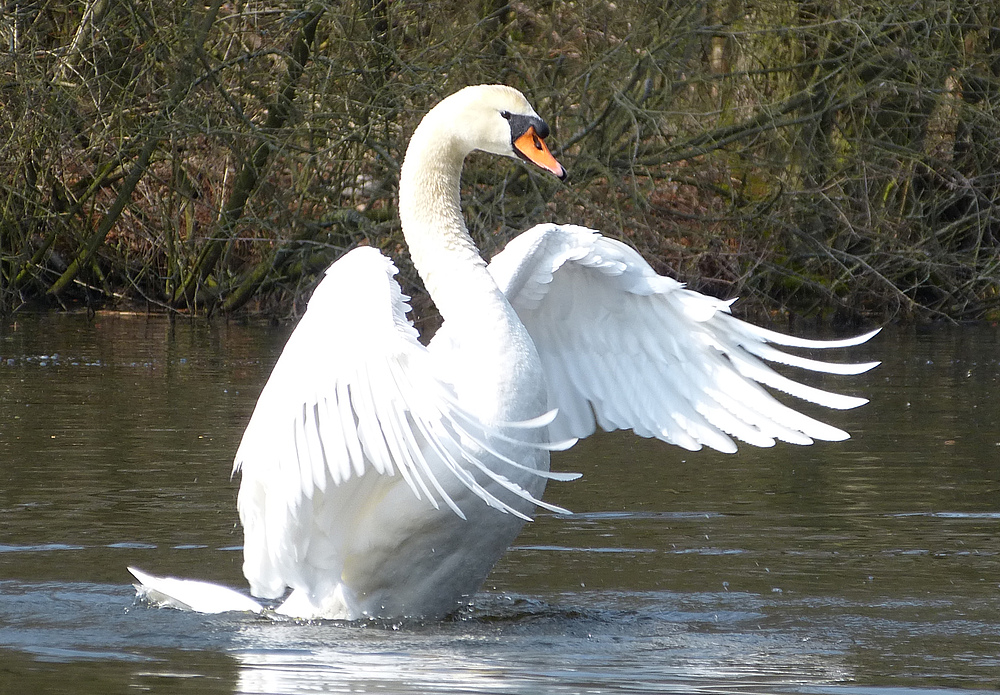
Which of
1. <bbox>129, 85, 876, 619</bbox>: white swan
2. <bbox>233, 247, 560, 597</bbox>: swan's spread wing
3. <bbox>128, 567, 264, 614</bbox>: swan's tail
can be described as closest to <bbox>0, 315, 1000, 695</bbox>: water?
<bbox>128, 567, 264, 614</bbox>: swan's tail

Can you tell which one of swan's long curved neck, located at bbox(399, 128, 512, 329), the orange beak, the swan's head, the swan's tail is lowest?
the swan's tail

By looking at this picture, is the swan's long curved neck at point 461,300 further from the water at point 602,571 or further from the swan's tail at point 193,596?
the swan's tail at point 193,596

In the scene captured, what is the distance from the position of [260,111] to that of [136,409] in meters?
5.84

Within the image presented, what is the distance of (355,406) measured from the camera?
3.89 meters

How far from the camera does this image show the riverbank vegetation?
1300cm

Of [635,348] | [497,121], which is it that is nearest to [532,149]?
[497,121]

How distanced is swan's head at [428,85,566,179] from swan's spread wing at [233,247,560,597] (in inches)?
31.9

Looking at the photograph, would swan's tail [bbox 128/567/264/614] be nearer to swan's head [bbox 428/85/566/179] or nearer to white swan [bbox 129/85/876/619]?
white swan [bbox 129/85/876/619]

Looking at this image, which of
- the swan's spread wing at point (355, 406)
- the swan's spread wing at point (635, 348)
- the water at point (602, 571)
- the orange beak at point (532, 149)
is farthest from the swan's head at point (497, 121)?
the water at point (602, 571)

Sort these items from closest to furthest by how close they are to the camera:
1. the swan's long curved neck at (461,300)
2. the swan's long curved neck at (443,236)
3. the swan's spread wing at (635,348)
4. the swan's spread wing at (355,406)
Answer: the swan's spread wing at (355,406) → the swan's long curved neck at (461,300) → the swan's long curved neck at (443,236) → the swan's spread wing at (635,348)

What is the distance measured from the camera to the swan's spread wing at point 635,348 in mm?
5129

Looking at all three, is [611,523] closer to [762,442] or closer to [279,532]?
[762,442]

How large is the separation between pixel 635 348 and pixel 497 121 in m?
1.00

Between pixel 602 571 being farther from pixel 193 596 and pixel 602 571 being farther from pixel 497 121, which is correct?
pixel 497 121
